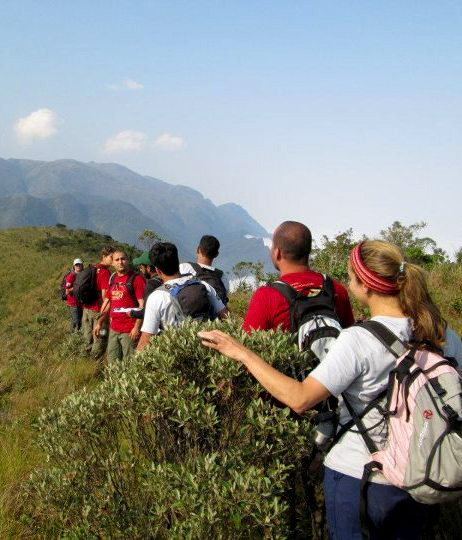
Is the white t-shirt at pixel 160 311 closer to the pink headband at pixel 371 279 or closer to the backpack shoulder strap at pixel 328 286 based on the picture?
the backpack shoulder strap at pixel 328 286

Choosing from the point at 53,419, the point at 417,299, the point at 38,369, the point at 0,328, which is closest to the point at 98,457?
the point at 53,419

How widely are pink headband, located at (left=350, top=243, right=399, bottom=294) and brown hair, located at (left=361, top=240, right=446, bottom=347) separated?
0.05ft

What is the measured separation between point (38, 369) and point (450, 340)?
7806 mm

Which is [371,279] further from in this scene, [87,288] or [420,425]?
[87,288]

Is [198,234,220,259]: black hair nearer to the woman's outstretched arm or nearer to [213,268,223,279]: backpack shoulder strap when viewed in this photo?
[213,268,223,279]: backpack shoulder strap

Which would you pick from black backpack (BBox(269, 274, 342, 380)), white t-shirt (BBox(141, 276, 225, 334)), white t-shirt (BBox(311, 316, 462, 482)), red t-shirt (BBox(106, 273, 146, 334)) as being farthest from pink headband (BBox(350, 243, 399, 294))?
red t-shirt (BBox(106, 273, 146, 334))

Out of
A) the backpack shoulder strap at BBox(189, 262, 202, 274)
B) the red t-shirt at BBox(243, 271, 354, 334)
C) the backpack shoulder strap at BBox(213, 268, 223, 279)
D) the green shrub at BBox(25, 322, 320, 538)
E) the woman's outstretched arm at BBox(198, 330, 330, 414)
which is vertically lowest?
the green shrub at BBox(25, 322, 320, 538)

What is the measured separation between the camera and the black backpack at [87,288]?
943cm

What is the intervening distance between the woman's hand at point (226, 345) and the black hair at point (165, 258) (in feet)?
7.15

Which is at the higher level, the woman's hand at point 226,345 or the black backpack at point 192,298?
the woman's hand at point 226,345

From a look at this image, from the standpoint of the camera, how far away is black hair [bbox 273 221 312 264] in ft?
10.6

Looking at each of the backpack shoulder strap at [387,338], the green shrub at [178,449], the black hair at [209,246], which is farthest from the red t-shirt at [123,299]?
the backpack shoulder strap at [387,338]

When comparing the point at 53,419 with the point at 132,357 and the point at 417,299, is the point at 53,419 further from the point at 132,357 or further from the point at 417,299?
the point at 417,299

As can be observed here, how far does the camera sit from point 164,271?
4.81 metres
